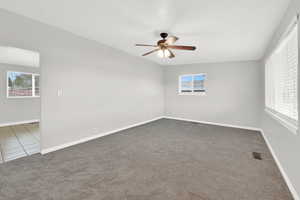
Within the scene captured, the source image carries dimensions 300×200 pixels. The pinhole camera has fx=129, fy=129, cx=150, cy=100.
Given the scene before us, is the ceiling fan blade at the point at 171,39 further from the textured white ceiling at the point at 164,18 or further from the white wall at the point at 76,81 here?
the white wall at the point at 76,81

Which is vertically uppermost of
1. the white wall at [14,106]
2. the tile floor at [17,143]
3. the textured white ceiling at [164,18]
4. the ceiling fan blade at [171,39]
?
the textured white ceiling at [164,18]

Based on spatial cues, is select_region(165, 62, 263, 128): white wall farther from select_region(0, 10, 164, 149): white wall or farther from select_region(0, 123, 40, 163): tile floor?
select_region(0, 123, 40, 163): tile floor

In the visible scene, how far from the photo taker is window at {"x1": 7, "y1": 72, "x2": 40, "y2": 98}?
431 centimetres

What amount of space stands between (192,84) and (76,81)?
429 centimetres

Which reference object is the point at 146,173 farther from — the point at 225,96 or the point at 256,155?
the point at 225,96

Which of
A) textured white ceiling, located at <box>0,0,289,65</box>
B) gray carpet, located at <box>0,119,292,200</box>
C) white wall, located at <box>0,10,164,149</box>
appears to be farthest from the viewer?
white wall, located at <box>0,10,164,149</box>

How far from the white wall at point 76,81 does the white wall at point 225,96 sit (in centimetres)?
226

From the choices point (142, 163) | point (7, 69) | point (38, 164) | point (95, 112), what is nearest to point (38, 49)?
point (95, 112)

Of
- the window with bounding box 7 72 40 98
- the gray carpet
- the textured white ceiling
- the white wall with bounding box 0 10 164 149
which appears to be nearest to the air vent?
the gray carpet

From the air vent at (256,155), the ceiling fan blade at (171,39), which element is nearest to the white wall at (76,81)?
the ceiling fan blade at (171,39)

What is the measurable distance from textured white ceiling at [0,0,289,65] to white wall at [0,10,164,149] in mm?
243

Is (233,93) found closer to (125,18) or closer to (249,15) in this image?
(249,15)

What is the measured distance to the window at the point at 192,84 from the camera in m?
5.22

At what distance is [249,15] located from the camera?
1967 mm
